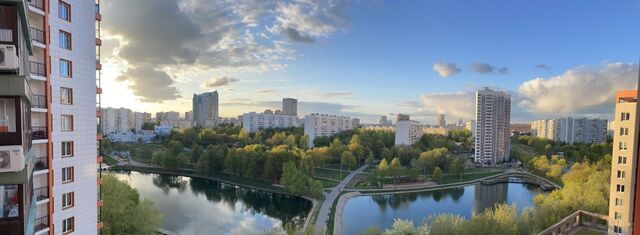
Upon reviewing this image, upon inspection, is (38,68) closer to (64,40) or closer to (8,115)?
(64,40)

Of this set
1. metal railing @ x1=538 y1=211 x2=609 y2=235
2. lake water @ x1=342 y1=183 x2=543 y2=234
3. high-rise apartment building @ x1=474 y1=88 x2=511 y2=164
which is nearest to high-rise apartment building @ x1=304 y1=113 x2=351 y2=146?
high-rise apartment building @ x1=474 y1=88 x2=511 y2=164

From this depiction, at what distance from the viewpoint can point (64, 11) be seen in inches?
84.0

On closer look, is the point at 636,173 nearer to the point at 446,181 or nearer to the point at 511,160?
the point at 446,181

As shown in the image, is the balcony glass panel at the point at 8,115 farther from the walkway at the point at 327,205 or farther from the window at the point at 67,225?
the walkway at the point at 327,205

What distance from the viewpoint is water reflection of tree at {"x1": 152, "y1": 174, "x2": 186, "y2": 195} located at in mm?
8250

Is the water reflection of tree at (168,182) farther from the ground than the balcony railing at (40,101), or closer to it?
closer to it

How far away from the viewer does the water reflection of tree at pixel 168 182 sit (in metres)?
8.25

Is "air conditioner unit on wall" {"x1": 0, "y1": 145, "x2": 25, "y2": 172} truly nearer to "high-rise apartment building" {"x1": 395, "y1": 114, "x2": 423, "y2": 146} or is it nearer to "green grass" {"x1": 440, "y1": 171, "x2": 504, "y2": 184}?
"green grass" {"x1": 440, "y1": 171, "x2": 504, "y2": 184}

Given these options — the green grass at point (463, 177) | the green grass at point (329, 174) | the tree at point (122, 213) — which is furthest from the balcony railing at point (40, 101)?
the green grass at point (463, 177)

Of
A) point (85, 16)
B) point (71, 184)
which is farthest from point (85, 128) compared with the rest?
point (85, 16)

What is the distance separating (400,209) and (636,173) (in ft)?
23.0

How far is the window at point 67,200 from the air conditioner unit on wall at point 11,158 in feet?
4.85

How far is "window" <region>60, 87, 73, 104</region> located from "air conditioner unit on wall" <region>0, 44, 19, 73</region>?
1.42 m

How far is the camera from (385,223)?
5910 millimetres
